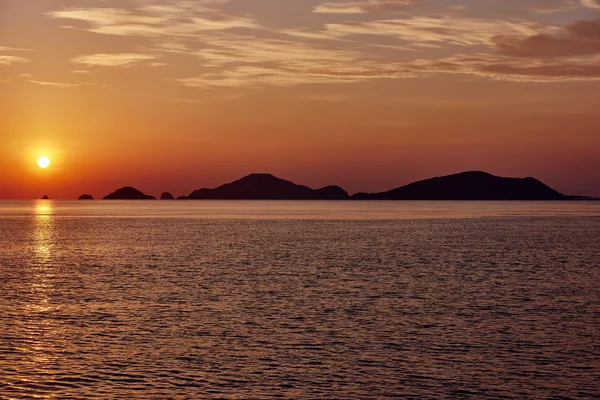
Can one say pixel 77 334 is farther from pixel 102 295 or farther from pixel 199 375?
pixel 102 295

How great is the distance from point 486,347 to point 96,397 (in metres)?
19.3

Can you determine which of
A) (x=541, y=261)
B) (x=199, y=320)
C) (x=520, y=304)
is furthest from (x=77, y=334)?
(x=541, y=261)

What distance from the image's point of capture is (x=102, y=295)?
182 feet


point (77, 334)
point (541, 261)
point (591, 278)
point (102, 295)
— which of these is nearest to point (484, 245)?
point (541, 261)

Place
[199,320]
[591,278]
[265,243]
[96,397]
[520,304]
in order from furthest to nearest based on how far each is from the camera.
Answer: [265,243], [591,278], [520,304], [199,320], [96,397]

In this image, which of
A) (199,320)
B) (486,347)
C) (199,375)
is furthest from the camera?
(199,320)

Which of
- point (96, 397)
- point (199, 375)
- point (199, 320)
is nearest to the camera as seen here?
point (96, 397)

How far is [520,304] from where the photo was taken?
51.3 metres

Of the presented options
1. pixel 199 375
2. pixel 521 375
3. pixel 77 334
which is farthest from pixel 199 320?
pixel 521 375

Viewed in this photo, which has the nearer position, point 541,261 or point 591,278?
point 591,278

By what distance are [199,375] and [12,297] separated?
29.1m

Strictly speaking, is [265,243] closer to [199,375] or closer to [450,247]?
[450,247]

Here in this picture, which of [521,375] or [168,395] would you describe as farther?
[521,375]

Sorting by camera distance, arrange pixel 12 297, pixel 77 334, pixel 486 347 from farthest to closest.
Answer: pixel 12 297, pixel 77 334, pixel 486 347
